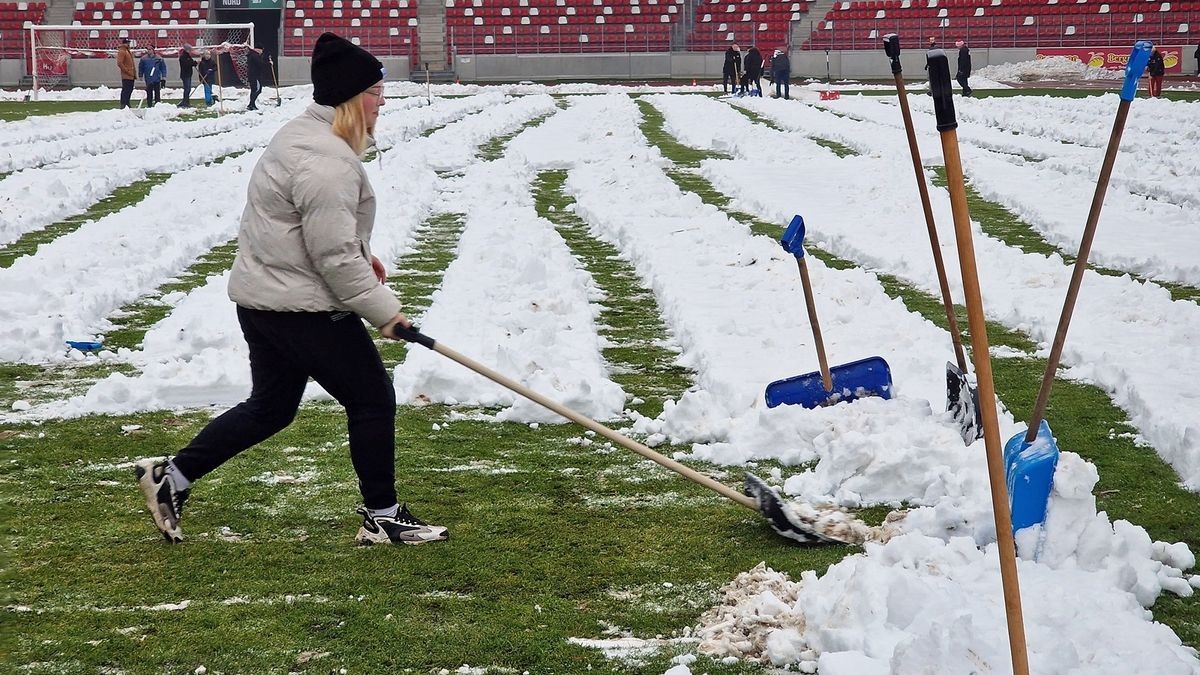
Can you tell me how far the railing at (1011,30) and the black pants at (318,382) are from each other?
41.7m

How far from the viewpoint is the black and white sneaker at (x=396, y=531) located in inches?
187

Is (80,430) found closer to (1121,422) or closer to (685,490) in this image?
(685,490)

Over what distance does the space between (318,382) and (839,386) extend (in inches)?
99.1

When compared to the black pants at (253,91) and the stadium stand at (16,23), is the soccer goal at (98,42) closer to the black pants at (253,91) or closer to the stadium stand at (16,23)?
the stadium stand at (16,23)

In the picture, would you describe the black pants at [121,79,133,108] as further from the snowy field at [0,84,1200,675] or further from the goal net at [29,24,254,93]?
the snowy field at [0,84,1200,675]

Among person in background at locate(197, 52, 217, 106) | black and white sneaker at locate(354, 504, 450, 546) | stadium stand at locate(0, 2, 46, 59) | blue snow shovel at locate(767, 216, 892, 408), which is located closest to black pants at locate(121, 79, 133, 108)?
person in background at locate(197, 52, 217, 106)

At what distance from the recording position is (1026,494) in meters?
4.36

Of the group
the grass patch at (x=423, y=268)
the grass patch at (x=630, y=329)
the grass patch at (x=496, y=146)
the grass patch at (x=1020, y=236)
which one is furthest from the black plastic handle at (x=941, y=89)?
the grass patch at (x=496, y=146)

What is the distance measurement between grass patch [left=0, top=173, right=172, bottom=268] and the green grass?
7543 mm

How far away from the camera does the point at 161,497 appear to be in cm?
476

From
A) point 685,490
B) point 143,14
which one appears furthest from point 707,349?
point 143,14

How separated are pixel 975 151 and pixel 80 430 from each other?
16401 millimetres

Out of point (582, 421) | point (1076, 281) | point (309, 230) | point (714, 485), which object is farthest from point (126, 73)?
point (1076, 281)

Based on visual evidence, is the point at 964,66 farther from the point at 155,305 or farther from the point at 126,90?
the point at 155,305
